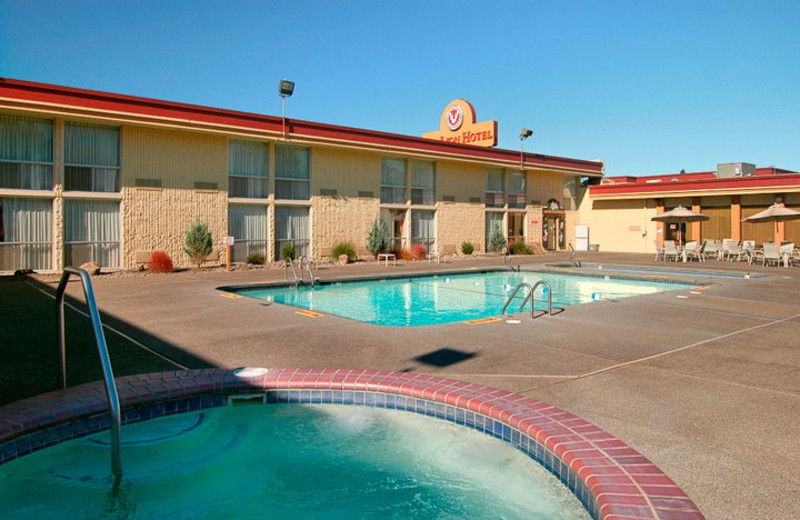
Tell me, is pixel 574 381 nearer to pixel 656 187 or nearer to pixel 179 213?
pixel 179 213

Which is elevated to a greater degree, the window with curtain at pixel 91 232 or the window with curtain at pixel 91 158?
the window with curtain at pixel 91 158

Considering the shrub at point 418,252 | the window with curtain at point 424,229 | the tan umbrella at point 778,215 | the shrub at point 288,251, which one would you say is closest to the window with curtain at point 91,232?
the shrub at point 288,251

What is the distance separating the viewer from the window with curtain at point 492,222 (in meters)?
29.7

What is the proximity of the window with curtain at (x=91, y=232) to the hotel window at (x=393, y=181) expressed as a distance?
11.3 metres

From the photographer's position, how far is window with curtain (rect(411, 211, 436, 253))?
26750 millimetres

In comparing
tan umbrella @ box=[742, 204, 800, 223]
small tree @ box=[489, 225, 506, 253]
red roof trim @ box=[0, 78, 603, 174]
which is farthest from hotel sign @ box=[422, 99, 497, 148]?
tan umbrella @ box=[742, 204, 800, 223]

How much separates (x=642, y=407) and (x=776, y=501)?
5.24 ft

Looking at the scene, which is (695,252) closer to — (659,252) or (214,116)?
(659,252)

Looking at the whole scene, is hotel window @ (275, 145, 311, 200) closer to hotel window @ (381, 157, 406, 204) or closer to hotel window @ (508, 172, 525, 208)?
hotel window @ (381, 157, 406, 204)

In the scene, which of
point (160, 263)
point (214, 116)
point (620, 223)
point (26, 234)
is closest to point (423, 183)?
point (214, 116)

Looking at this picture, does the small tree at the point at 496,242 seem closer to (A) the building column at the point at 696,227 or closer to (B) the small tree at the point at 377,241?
(B) the small tree at the point at 377,241

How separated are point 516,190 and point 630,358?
2579cm

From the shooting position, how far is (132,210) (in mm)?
18641

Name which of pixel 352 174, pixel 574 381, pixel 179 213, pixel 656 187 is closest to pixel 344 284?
pixel 179 213
